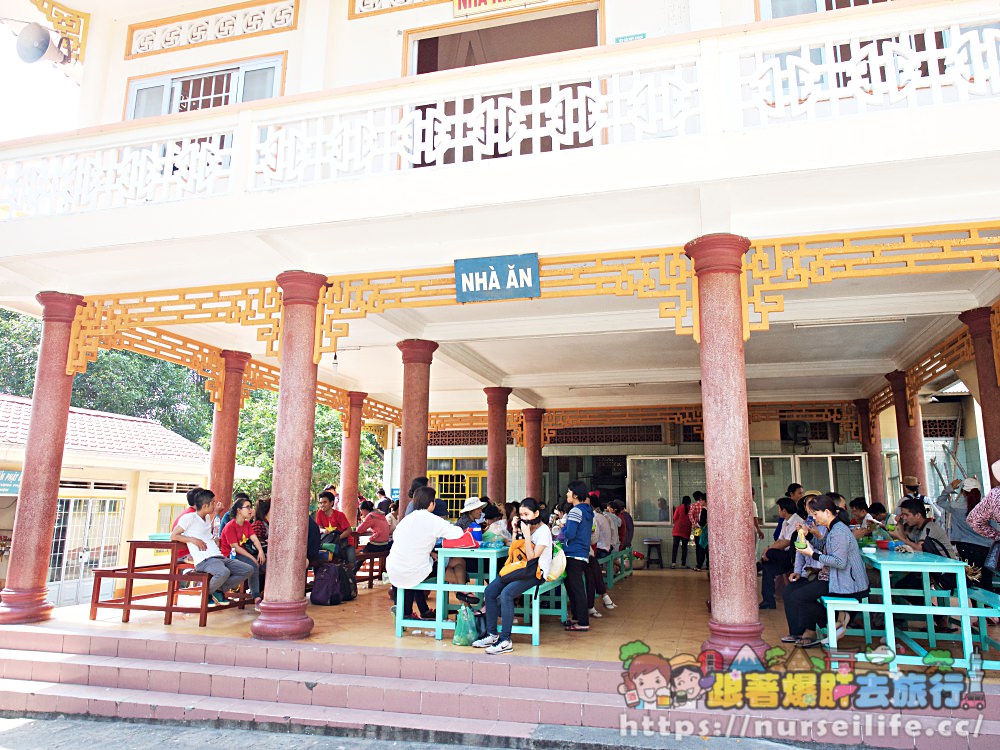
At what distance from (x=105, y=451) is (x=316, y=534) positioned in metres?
6.03

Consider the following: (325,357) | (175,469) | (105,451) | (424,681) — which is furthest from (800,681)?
(175,469)

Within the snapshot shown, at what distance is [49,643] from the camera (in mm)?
5543

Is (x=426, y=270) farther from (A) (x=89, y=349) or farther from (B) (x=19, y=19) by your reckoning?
(B) (x=19, y=19)

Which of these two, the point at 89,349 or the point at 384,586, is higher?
the point at 89,349

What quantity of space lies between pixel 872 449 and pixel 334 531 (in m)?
9.31

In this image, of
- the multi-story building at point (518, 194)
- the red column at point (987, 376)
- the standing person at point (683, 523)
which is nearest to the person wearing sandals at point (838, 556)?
the multi-story building at point (518, 194)

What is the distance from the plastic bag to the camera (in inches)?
206

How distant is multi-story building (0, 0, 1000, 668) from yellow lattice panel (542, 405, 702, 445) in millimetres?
3661

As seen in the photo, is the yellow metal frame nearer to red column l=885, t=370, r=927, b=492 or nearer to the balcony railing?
the balcony railing

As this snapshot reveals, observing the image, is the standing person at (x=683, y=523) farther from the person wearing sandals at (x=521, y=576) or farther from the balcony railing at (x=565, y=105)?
the balcony railing at (x=565, y=105)

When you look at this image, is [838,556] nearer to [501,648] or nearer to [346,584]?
[501,648]

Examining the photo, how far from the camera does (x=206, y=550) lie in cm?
637

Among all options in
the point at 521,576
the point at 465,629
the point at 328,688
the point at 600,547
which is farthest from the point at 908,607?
the point at 600,547

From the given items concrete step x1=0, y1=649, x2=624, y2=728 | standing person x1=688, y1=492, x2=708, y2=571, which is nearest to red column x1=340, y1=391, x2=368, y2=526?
standing person x1=688, y1=492, x2=708, y2=571
